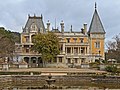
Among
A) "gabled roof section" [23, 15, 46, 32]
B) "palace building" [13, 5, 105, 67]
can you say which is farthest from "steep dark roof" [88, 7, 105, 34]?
"gabled roof section" [23, 15, 46, 32]

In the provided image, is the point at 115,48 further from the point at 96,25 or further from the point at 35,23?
the point at 35,23

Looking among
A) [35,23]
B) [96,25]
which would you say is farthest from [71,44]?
→ [35,23]

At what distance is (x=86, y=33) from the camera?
8731 centimetres

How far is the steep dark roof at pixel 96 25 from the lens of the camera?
87500 mm

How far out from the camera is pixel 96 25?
290ft

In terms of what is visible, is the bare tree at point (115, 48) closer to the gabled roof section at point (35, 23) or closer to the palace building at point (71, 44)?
the palace building at point (71, 44)

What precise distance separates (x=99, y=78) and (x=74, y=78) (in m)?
3.33

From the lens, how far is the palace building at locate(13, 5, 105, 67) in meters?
79.4

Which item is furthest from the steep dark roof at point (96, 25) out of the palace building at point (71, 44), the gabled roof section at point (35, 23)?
the gabled roof section at point (35, 23)

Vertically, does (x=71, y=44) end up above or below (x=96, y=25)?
below

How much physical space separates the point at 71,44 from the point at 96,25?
31.3 feet

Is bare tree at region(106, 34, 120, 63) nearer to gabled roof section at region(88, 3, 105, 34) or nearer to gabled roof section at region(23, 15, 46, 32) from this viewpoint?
gabled roof section at region(88, 3, 105, 34)

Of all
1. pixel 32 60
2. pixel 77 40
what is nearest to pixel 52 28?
pixel 77 40

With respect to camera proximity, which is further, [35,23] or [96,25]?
[96,25]
